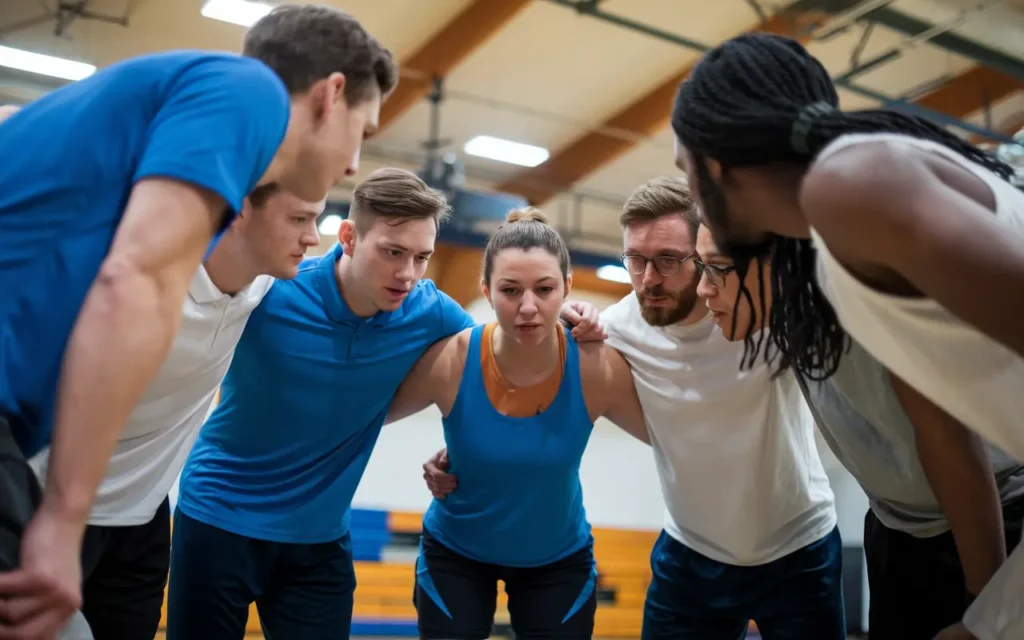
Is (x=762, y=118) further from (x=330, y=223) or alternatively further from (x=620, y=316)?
(x=330, y=223)

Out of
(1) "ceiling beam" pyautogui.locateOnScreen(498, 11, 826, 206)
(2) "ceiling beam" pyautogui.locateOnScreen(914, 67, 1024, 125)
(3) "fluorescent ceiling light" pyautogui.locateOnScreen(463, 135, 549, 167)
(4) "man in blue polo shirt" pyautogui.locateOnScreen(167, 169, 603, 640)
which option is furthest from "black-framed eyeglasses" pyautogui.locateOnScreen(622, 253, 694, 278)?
(2) "ceiling beam" pyautogui.locateOnScreen(914, 67, 1024, 125)

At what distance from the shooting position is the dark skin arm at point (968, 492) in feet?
5.32

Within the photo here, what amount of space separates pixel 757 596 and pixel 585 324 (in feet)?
2.94

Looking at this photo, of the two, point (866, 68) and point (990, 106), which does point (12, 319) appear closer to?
point (866, 68)

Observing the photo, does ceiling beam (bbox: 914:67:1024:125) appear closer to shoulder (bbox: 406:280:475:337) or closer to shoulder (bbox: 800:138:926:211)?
shoulder (bbox: 406:280:475:337)

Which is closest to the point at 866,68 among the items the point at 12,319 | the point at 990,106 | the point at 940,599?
the point at 990,106

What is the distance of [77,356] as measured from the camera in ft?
3.24

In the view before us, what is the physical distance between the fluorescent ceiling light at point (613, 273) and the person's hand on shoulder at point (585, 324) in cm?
717

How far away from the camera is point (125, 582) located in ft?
7.08

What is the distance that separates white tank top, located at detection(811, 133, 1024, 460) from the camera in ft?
3.84

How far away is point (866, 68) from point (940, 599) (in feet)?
21.0

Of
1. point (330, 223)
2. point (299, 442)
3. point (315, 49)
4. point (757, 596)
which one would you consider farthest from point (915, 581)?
point (330, 223)

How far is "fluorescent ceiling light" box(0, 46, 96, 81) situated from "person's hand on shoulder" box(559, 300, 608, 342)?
5861 millimetres

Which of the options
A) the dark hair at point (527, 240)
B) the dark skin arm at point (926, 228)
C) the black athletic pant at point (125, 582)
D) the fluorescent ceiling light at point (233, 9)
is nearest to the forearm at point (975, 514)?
the dark skin arm at point (926, 228)
